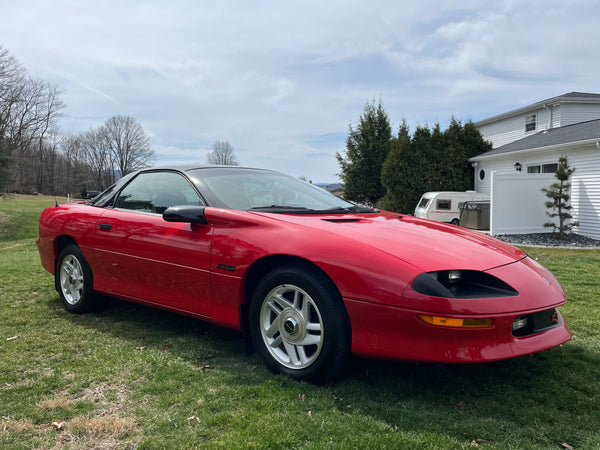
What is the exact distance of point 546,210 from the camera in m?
15.5

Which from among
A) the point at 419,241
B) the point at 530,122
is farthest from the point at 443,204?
the point at 419,241

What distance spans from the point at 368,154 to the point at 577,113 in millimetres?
11928

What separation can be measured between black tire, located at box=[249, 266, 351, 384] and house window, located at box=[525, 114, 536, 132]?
24.4 m

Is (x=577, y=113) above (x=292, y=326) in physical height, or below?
above

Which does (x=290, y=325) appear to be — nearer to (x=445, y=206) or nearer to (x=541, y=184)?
(x=541, y=184)

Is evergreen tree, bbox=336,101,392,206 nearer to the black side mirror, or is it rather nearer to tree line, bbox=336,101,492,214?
tree line, bbox=336,101,492,214

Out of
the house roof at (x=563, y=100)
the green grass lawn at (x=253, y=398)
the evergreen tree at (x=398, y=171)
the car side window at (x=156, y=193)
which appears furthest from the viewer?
the evergreen tree at (x=398, y=171)

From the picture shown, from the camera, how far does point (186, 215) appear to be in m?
3.23

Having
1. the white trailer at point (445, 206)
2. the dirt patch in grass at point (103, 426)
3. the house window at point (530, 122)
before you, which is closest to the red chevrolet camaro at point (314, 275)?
the dirt patch in grass at point (103, 426)

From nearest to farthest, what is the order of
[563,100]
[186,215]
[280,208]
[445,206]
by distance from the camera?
[186,215] < [280,208] < [445,206] < [563,100]

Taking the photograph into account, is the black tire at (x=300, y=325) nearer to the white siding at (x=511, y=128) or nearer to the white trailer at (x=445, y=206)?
the white trailer at (x=445, y=206)

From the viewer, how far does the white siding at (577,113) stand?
21797 mm

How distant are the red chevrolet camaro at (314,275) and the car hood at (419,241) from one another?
1cm

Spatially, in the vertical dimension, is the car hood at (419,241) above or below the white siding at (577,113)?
below
